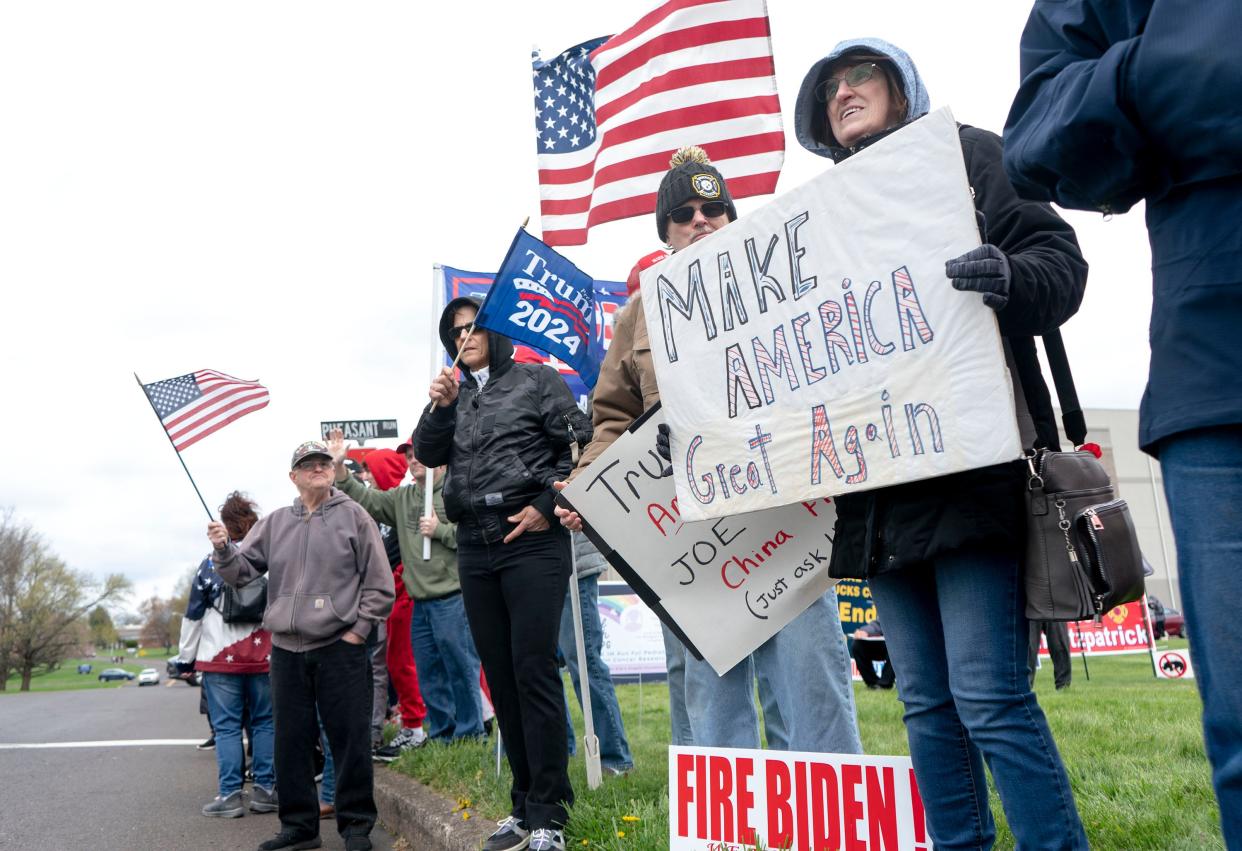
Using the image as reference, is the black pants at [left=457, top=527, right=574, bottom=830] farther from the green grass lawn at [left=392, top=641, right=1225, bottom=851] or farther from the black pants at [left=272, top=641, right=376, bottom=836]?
the black pants at [left=272, top=641, right=376, bottom=836]

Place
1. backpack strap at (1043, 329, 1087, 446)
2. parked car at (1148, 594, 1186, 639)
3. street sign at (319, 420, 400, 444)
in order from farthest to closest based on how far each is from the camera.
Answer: parked car at (1148, 594, 1186, 639)
street sign at (319, 420, 400, 444)
backpack strap at (1043, 329, 1087, 446)

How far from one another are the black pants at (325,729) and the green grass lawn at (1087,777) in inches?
19.8

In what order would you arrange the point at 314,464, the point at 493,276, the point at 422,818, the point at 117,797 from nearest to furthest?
the point at 422,818
the point at 314,464
the point at 117,797
the point at 493,276

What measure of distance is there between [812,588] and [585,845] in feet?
4.05

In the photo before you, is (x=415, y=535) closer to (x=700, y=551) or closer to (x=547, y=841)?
(x=547, y=841)

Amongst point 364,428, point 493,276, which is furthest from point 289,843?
point 493,276

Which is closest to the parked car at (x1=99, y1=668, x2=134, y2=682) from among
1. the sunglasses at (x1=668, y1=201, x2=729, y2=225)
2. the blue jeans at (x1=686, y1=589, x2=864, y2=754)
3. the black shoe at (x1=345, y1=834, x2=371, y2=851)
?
the black shoe at (x1=345, y1=834, x2=371, y2=851)

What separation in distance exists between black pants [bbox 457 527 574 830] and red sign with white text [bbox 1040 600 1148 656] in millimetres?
16066

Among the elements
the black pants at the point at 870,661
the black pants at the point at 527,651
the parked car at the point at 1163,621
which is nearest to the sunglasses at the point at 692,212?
the black pants at the point at 527,651

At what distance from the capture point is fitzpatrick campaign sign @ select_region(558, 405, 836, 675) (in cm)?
331

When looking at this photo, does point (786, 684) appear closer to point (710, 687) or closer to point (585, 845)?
point (710, 687)

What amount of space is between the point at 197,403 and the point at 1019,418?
24.6 feet

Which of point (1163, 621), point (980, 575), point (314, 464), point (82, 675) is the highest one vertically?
point (314, 464)

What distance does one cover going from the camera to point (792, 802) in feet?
9.57
